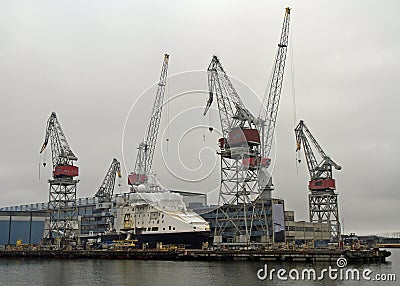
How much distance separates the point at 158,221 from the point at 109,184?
44.0 meters

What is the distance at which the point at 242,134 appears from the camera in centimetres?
9062

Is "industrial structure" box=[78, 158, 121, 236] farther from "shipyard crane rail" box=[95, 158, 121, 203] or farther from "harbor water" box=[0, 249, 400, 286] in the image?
"harbor water" box=[0, 249, 400, 286]

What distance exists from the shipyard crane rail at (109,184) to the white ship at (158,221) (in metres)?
26.1

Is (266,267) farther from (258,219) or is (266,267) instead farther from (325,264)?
(258,219)

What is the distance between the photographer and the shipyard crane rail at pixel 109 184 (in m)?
134

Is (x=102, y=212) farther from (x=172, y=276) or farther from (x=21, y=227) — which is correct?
(x=172, y=276)

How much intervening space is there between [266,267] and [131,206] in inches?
A: 1714

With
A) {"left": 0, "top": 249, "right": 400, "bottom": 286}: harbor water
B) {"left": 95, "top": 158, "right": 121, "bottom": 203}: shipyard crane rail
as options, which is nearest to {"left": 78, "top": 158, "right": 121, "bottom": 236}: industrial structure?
{"left": 95, "top": 158, "right": 121, "bottom": 203}: shipyard crane rail

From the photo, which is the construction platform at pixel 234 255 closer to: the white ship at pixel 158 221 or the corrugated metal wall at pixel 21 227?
the white ship at pixel 158 221

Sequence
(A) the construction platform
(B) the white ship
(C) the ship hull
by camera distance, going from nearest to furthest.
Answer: (A) the construction platform → (C) the ship hull → (B) the white ship

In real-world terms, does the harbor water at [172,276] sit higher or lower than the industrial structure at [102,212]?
lower

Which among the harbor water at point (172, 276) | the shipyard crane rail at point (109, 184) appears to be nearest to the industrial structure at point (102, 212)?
the shipyard crane rail at point (109, 184)

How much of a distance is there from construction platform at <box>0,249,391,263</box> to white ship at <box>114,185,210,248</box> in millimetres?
5650

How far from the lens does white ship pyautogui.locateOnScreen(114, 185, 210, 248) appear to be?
92.7 metres
